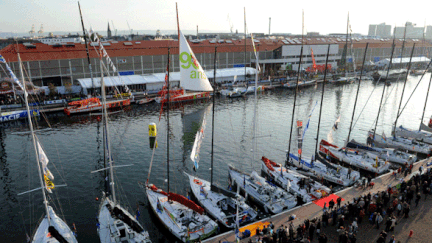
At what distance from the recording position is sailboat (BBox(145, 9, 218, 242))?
23578 mm

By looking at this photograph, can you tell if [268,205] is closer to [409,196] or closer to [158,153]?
[409,196]

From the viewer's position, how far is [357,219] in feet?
76.8

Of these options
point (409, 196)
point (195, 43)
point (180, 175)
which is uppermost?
point (195, 43)

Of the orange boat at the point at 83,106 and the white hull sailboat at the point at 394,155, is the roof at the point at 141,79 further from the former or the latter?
the white hull sailboat at the point at 394,155

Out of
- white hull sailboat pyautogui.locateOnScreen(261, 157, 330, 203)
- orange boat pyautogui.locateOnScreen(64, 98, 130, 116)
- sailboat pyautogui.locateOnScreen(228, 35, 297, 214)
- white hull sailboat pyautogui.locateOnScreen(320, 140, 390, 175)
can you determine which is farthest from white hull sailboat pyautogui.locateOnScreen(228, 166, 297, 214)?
orange boat pyautogui.locateOnScreen(64, 98, 130, 116)

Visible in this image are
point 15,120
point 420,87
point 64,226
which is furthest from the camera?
point 420,87

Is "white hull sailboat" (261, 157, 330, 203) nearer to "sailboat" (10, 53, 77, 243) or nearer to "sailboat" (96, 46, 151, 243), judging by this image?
"sailboat" (96, 46, 151, 243)

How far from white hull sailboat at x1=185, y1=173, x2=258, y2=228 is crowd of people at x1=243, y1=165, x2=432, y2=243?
3.22 meters

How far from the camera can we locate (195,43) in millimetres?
104750

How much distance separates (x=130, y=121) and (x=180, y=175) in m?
27.1

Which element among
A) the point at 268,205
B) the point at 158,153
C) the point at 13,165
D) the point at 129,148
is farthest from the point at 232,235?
the point at 13,165

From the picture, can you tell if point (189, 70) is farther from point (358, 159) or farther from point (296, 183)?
point (358, 159)

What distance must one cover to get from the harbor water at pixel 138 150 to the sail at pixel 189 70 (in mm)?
13204

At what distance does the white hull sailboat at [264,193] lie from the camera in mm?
27875
